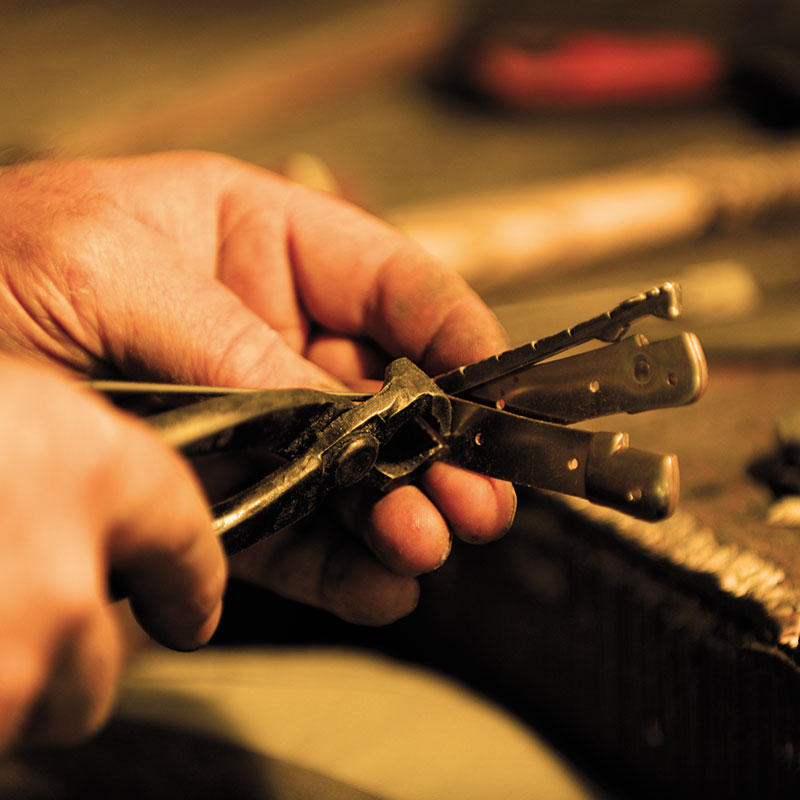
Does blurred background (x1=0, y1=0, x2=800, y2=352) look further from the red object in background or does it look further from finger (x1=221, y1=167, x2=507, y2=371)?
finger (x1=221, y1=167, x2=507, y2=371)

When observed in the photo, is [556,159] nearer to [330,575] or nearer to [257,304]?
[257,304]

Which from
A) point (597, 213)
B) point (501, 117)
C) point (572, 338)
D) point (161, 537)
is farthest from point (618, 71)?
point (161, 537)

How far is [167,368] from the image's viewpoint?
62cm

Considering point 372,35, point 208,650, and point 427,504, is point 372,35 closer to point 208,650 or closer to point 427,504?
point 208,650

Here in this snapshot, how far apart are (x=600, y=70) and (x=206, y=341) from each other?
175 centimetres

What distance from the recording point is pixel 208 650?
1021 mm

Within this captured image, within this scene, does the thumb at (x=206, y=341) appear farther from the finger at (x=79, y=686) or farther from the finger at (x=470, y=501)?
the finger at (x=79, y=686)

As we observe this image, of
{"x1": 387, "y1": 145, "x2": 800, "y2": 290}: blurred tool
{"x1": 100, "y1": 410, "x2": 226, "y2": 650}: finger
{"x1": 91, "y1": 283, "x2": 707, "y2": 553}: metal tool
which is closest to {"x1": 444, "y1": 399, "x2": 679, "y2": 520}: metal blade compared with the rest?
{"x1": 91, "y1": 283, "x2": 707, "y2": 553}: metal tool

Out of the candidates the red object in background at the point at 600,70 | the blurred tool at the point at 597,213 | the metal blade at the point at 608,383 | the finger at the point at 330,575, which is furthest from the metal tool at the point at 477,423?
the red object in background at the point at 600,70

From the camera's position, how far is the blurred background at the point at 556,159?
2.47ft

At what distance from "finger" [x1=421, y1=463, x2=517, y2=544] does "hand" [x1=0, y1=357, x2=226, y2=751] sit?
0.87ft

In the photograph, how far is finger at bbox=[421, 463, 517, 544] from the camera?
587mm

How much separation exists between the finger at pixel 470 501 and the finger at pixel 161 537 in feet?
0.70

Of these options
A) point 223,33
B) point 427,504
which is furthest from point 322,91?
point 427,504
